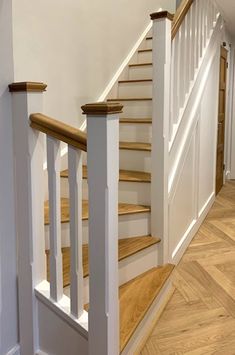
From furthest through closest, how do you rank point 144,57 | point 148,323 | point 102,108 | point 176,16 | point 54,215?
point 144,57
point 176,16
point 148,323
point 54,215
point 102,108

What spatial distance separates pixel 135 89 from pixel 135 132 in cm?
70

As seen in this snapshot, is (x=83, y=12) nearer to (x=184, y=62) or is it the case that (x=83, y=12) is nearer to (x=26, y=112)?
(x=184, y=62)

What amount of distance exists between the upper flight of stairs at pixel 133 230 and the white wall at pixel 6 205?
10.9 inches

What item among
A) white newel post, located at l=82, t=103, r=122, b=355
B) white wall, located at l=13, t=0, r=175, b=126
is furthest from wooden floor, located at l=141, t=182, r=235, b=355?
white wall, located at l=13, t=0, r=175, b=126

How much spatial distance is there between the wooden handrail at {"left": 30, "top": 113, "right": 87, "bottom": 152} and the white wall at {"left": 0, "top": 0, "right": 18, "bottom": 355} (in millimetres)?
146

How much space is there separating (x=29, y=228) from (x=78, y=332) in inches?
19.8

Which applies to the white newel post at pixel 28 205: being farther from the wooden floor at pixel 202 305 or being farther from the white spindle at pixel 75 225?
the wooden floor at pixel 202 305

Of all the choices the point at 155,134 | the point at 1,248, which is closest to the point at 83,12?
the point at 155,134

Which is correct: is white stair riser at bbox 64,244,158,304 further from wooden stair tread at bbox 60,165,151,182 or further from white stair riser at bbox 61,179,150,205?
wooden stair tread at bbox 60,165,151,182

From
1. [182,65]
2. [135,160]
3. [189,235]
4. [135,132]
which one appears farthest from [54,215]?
[189,235]

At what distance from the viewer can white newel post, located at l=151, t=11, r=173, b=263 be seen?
2.33 meters

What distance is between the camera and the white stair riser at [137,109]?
11.0 ft

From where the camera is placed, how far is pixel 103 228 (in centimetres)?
137

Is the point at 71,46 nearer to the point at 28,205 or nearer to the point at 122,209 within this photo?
the point at 122,209
